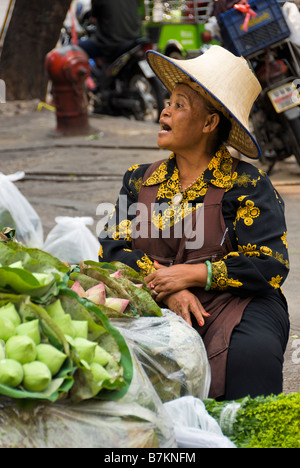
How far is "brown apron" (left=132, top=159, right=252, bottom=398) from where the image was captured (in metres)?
2.31

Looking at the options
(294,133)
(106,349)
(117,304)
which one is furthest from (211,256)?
(294,133)

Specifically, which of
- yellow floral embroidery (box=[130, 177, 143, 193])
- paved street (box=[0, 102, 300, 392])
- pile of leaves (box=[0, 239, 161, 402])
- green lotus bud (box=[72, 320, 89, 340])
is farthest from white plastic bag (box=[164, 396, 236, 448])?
paved street (box=[0, 102, 300, 392])

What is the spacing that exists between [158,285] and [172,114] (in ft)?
2.10

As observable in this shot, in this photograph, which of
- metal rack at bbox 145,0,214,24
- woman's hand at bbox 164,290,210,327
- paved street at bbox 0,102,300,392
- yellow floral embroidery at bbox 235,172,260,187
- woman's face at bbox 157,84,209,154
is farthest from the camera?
metal rack at bbox 145,0,214,24

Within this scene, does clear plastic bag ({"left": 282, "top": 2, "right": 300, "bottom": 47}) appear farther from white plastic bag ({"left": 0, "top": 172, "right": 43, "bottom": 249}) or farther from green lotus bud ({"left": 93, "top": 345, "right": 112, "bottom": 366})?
green lotus bud ({"left": 93, "top": 345, "right": 112, "bottom": 366})

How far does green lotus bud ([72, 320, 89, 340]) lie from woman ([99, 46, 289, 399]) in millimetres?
668

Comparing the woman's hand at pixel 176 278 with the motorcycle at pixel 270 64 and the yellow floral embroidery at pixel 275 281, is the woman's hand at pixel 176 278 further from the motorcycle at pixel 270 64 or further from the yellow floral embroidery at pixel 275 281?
the motorcycle at pixel 270 64

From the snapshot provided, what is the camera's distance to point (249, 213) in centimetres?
249

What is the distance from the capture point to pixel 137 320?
2.07 m

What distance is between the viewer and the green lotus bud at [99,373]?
65.3 inches

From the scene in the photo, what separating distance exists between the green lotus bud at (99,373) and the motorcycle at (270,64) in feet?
14.3
